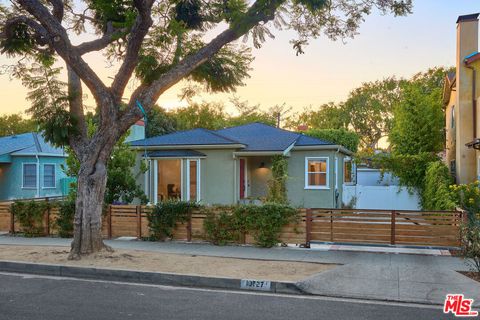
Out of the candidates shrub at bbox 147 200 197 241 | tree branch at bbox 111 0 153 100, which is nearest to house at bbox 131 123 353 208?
shrub at bbox 147 200 197 241

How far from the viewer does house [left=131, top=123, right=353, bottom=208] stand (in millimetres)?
18516

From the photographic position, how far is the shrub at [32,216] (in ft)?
43.7

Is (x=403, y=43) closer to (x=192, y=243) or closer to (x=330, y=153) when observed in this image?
(x=330, y=153)

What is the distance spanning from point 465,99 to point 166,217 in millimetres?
13046

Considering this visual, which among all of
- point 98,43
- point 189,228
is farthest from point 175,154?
point 98,43

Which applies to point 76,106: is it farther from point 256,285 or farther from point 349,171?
point 349,171

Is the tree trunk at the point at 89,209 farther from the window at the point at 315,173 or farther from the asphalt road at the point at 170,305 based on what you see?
the window at the point at 315,173

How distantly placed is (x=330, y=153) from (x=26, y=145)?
18.2 m

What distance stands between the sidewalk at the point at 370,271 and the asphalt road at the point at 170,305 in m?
0.43

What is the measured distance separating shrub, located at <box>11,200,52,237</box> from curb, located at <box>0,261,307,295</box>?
406 centimetres

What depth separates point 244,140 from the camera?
20.5 meters

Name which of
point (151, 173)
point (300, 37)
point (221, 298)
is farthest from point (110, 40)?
point (151, 173)

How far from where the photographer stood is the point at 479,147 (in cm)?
1462

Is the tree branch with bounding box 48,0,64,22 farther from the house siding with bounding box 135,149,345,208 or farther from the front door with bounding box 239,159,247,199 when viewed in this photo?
the front door with bounding box 239,159,247,199
